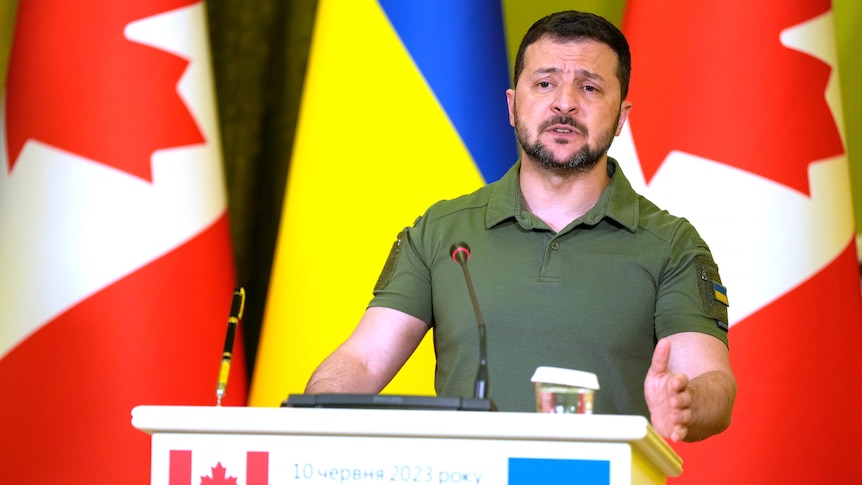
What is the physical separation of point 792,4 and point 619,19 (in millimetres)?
1068

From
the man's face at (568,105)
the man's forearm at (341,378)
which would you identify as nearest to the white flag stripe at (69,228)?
the man's forearm at (341,378)

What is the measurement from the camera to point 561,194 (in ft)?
7.80

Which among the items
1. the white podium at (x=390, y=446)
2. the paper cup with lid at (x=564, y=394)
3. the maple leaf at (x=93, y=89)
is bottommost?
the white podium at (x=390, y=446)

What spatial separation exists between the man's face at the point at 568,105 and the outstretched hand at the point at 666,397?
29.6 inches

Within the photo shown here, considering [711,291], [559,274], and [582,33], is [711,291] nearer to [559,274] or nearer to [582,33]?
[559,274]

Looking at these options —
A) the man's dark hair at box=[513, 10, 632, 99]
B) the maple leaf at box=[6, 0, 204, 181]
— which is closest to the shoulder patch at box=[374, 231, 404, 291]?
the man's dark hair at box=[513, 10, 632, 99]

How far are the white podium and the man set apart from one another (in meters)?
0.72

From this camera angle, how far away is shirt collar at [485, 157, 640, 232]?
7.52 feet

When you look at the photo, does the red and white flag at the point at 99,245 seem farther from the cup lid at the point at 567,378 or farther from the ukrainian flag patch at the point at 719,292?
the cup lid at the point at 567,378

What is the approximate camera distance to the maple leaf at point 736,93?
307 cm

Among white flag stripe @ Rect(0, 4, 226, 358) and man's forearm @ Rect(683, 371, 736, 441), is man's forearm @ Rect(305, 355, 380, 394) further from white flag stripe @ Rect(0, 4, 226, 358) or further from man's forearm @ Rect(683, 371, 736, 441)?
white flag stripe @ Rect(0, 4, 226, 358)

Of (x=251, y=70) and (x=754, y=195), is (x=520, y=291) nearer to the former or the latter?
(x=754, y=195)

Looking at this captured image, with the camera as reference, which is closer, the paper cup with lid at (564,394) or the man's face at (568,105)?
the paper cup with lid at (564,394)

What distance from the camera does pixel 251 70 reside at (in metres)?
4.36
